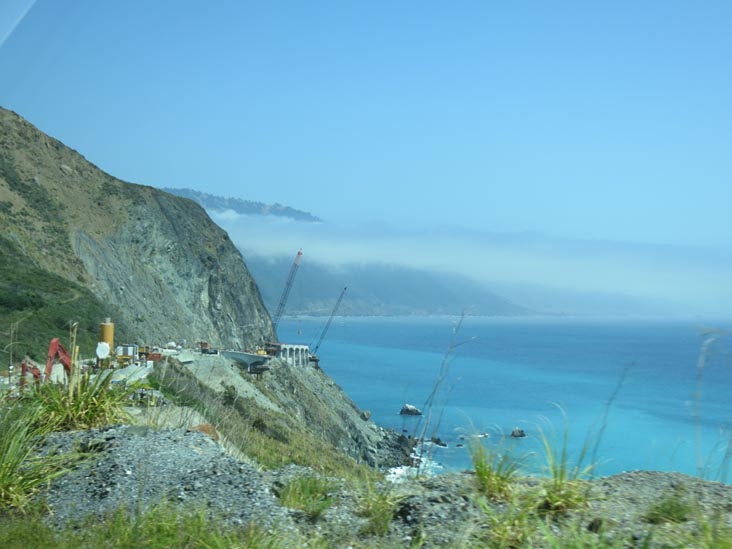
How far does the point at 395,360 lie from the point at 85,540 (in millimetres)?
107478

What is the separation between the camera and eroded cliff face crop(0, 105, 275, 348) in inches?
2190

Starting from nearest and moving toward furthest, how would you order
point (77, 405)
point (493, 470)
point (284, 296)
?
point (493, 470) < point (77, 405) < point (284, 296)

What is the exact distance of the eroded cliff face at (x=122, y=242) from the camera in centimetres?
5562

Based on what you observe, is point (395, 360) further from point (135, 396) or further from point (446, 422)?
point (135, 396)

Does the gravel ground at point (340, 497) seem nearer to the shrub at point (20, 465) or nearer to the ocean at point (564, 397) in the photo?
the shrub at point (20, 465)

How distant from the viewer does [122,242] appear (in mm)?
64188

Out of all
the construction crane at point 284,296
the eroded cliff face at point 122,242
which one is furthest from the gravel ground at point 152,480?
the construction crane at point 284,296

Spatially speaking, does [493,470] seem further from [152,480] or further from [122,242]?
[122,242]

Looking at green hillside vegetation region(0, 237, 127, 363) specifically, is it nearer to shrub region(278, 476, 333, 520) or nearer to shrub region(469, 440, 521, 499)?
shrub region(278, 476, 333, 520)

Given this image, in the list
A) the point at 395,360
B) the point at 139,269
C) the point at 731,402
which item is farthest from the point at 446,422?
the point at 395,360

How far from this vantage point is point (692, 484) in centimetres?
629

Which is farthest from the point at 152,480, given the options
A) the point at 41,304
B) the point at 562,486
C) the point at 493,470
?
the point at 41,304

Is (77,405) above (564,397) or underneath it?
above

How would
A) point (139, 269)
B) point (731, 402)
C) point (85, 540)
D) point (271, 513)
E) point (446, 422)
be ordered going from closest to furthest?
1. point (85, 540)
2. point (271, 513)
3. point (446, 422)
4. point (731, 402)
5. point (139, 269)
